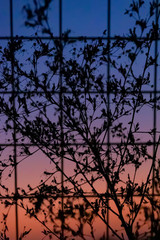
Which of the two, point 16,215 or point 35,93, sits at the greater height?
point 35,93

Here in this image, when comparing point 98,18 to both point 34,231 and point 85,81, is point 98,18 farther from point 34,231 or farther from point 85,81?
point 34,231

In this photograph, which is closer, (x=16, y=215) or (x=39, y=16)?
(x=39, y=16)

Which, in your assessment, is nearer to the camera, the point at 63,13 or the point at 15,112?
the point at 15,112

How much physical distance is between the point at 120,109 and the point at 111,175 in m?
0.90

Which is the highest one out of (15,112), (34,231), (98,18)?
(98,18)

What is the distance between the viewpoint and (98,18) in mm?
4590

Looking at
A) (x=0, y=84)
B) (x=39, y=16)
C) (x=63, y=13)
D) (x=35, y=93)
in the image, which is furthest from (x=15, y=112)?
(x=63, y=13)

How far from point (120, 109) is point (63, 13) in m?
1.82

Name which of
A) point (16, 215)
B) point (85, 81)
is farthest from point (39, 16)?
point (16, 215)

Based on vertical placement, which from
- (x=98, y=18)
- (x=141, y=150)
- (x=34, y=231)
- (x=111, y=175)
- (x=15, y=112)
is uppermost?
(x=98, y=18)

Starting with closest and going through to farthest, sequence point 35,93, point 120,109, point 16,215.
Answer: point 120,109 → point 35,93 → point 16,215

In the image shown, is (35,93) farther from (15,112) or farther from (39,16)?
(39,16)

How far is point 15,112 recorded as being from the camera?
3645 mm

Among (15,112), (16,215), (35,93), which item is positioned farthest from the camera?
(16,215)
